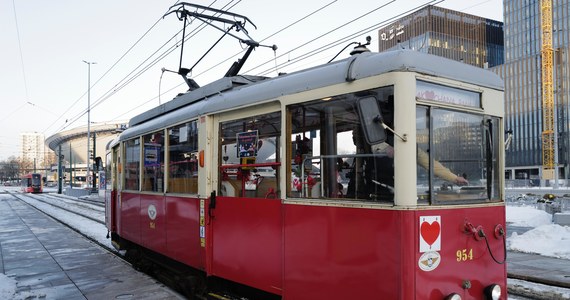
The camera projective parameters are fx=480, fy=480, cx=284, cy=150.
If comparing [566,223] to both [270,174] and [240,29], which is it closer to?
[240,29]

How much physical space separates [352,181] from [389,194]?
39cm

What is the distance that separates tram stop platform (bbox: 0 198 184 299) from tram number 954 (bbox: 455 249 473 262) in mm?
4477

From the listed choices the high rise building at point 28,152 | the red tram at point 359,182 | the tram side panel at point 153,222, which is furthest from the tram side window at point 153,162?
the high rise building at point 28,152

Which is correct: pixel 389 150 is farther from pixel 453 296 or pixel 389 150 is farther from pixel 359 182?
pixel 453 296

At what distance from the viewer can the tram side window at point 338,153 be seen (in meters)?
3.78

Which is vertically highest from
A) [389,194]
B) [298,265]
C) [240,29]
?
[240,29]

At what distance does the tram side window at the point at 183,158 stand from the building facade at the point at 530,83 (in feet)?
259

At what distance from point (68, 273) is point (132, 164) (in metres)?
2.42

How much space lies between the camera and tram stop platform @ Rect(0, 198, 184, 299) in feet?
24.2

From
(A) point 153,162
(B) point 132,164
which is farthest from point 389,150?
(B) point 132,164

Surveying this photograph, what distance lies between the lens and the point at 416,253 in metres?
3.56

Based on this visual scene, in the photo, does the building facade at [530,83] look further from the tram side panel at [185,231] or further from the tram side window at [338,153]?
the tram side window at [338,153]

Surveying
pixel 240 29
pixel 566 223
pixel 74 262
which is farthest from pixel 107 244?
pixel 566 223

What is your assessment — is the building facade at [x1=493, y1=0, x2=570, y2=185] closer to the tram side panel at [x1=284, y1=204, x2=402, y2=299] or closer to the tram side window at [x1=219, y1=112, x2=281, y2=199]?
the tram side window at [x1=219, y1=112, x2=281, y2=199]
